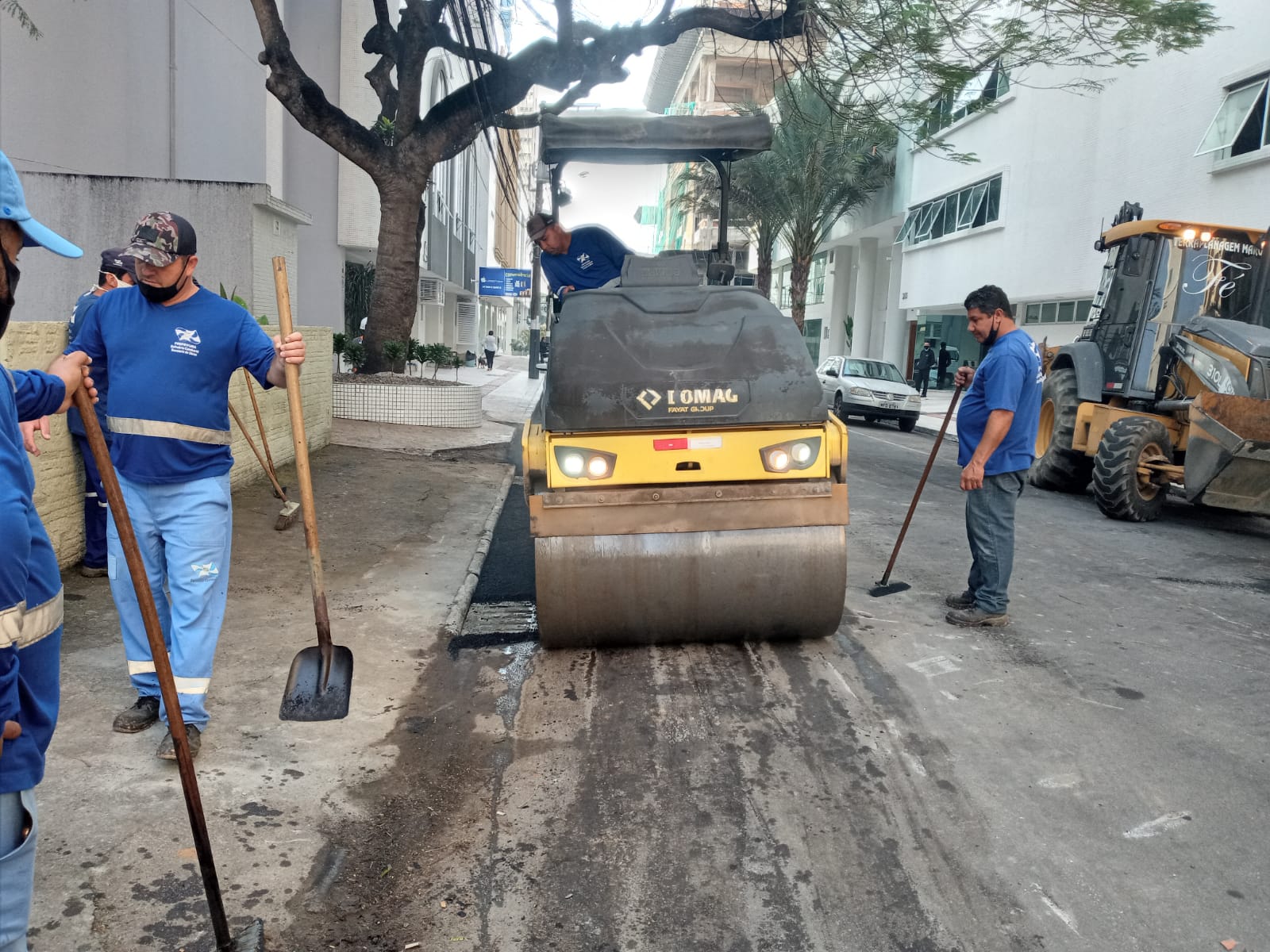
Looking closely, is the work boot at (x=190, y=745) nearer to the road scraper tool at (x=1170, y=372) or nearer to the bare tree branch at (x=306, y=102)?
the road scraper tool at (x=1170, y=372)

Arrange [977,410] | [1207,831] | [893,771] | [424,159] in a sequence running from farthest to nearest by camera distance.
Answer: [424,159], [977,410], [893,771], [1207,831]

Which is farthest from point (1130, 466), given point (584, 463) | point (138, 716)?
point (138, 716)

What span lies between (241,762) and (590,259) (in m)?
4.38

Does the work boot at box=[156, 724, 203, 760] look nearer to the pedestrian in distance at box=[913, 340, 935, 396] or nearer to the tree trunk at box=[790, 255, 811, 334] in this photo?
the pedestrian in distance at box=[913, 340, 935, 396]

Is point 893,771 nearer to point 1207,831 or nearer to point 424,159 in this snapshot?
point 1207,831

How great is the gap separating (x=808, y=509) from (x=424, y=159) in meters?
9.73

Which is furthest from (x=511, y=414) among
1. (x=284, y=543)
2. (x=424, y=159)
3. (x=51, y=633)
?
(x=51, y=633)

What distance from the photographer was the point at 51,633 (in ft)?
6.00

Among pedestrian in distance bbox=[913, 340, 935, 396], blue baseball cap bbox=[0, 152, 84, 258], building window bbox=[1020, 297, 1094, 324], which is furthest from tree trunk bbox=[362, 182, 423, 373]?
pedestrian in distance bbox=[913, 340, 935, 396]

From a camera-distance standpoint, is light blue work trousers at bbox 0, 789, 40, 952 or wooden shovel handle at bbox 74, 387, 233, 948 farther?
wooden shovel handle at bbox 74, 387, 233, 948

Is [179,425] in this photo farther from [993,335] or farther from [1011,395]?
[993,335]

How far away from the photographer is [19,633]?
1674mm

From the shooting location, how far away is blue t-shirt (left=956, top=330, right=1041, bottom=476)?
17.6 feet

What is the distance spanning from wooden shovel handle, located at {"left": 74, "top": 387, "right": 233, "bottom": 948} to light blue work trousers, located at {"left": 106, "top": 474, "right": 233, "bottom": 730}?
1149mm
